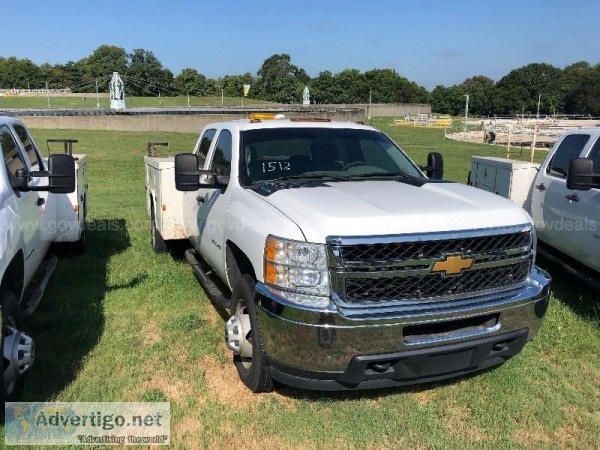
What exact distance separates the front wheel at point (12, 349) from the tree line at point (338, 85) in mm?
94849

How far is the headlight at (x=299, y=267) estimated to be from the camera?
317 cm

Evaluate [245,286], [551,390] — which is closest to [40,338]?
[245,286]

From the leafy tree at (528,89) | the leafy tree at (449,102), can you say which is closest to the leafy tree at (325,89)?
the leafy tree at (449,102)

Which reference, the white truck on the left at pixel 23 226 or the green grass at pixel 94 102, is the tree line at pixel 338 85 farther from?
the white truck on the left at pixel 23 226

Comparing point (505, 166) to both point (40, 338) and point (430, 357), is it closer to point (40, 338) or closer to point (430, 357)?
point (430, 357)

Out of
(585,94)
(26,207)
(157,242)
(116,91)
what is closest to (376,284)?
(26,207)

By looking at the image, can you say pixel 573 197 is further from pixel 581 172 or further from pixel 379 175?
pixel 379 175

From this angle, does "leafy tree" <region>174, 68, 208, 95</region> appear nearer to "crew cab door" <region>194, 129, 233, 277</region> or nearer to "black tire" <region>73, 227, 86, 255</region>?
"black tire" <region>73, 227, 86, 255</region>

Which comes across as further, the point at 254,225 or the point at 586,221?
the point at 586,221

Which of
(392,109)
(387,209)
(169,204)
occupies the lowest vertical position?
(169,204)

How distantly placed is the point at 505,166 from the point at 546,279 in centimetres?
379

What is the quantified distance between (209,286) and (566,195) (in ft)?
12.8

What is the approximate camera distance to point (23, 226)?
433 centimetres

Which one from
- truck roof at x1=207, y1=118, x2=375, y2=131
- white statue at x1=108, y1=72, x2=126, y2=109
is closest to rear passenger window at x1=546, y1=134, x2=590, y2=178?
truck roof at x1=207, y1=118, x2=375, y2=131
